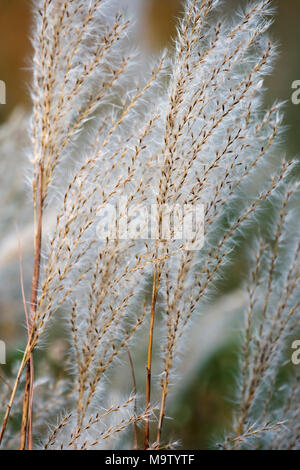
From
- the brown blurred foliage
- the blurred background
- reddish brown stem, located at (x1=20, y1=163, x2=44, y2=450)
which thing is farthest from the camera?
the brown blurred foliage

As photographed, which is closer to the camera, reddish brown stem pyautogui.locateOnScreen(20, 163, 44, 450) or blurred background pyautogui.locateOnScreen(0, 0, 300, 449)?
reddish brown stem pyautogui.locateOnScreen(20, 163, 44, 450)

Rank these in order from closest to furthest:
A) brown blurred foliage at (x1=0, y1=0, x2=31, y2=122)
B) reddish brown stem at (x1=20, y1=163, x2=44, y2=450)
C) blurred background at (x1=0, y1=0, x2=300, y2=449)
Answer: reddish brown stem at (x1=20, y1=163, x2=44, y2=450) → blurred background at (x1=0, y1=0, x2=300, y2=449) → brown blurred foliage at (x1=0, y1=0, x2=31, y2=122)

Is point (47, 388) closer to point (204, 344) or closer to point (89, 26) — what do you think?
point (204, 344)

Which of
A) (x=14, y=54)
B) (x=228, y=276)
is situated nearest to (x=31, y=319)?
(x=228, y=276)

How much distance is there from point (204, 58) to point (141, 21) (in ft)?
2.00

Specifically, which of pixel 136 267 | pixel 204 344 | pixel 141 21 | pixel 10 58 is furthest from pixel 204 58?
pixel 10 58

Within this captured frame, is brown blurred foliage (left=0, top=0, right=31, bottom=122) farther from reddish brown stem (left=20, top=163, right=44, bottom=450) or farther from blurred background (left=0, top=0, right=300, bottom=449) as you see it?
reddish brown stem (left=20, top=163, right=44, bottom=450)

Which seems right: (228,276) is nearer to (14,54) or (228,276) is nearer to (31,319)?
(31,319)

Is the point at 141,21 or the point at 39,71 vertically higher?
the point at 141,21

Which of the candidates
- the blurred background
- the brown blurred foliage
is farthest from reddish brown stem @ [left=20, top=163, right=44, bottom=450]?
the brown blurred foliage

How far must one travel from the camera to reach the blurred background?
1.05m

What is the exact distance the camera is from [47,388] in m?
0.99
